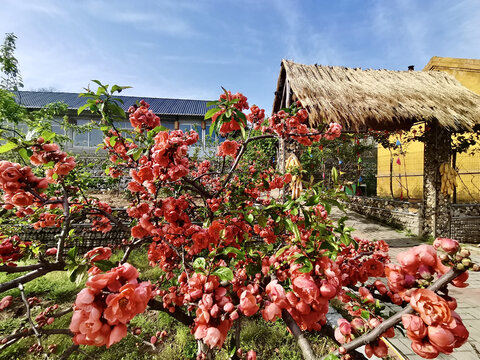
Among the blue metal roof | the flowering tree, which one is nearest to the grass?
the flowering tree

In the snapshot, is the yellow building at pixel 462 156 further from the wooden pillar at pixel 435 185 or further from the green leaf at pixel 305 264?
the green leaf at pixel 305 264

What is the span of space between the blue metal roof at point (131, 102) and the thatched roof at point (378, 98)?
13008 mm

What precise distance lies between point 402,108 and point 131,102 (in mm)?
20212

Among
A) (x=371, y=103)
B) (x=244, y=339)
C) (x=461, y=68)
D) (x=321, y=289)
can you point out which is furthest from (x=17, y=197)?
(x=461, y=68)

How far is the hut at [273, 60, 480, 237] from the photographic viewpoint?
5.01m

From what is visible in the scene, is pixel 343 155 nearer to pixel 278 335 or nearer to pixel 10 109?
pixel 278 335

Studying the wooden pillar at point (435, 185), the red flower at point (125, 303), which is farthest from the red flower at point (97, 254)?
the wooden pillar at point (435, 185)

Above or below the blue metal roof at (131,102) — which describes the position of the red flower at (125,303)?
below

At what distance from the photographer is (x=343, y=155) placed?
11359mm

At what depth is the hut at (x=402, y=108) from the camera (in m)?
5.01

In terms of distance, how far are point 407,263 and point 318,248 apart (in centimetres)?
39

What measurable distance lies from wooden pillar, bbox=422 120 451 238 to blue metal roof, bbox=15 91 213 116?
15243mm

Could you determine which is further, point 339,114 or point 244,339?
point 339,114

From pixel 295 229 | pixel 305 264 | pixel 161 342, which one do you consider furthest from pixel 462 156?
pixel 161 342
